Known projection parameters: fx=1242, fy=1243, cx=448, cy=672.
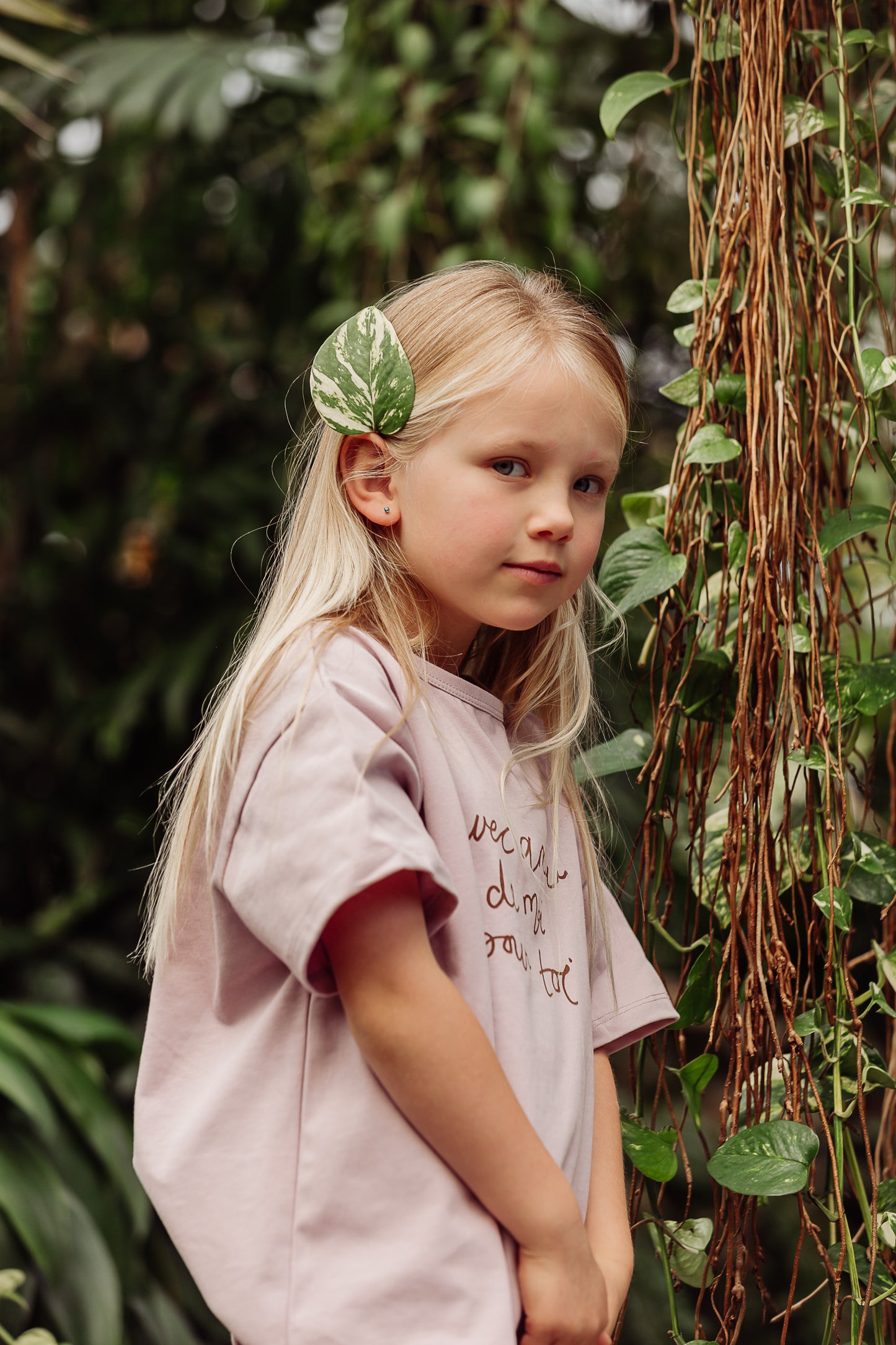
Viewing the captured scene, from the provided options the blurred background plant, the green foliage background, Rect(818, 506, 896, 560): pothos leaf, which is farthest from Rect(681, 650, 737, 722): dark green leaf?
the green foliage background

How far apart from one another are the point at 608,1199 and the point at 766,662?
0.39 metres

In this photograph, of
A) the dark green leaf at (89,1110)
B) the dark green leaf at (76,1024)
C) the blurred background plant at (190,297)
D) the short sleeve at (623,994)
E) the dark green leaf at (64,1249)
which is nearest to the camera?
the short sleeve at (623,994)

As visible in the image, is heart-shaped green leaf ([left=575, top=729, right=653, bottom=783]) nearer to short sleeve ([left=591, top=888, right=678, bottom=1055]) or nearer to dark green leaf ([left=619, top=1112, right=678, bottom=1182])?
short sleeve ([left=591, top=888, right=678, bottom=1055])

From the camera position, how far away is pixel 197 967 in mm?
782

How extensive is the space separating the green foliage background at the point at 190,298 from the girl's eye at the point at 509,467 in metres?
1.14

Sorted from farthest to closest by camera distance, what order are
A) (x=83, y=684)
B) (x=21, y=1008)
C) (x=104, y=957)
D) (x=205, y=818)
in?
(x=83, y=684) < (x=104, y=957) < (x=21, y=1008) < (x=205, y=818)

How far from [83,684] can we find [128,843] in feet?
1.17

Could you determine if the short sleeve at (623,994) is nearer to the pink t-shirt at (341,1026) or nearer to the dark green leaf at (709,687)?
the pink t-shirt at (341,1026)

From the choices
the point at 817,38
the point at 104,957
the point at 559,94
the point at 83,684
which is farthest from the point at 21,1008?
the point at 559,94

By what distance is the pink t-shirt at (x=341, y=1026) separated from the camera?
65 centimetres

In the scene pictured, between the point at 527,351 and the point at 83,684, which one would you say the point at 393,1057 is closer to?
the point at 527,351

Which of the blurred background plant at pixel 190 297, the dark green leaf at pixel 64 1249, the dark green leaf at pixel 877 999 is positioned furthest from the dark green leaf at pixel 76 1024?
the dark green leaf at pixel 877 999

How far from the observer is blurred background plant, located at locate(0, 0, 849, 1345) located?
1.89 m

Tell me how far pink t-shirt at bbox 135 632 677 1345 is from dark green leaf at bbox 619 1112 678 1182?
0.39 ft
